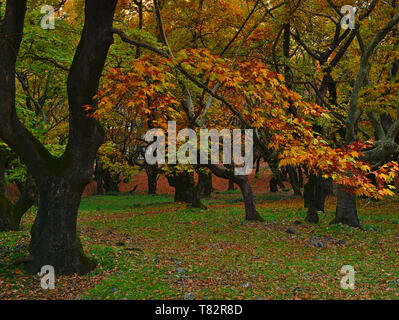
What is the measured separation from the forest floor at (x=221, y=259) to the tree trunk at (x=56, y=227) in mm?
374

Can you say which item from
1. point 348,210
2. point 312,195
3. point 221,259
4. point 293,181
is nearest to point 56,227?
point 221,259

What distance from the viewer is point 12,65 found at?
8391mm

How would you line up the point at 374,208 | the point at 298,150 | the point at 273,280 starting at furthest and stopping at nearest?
the point at 374,208, the point at 273,280, the point at 298,150

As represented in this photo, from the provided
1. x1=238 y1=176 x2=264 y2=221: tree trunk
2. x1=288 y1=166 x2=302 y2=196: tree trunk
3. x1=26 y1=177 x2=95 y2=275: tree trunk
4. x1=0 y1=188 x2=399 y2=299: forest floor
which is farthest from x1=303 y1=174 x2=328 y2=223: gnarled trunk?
x1=26 y1=177 x2=95 y2=275: tree trunk

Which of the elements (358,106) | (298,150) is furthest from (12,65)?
(358,106)

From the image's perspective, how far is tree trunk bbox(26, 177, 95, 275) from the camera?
8.78 meters

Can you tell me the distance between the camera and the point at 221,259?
11.6m

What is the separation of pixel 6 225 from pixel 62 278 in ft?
21.3

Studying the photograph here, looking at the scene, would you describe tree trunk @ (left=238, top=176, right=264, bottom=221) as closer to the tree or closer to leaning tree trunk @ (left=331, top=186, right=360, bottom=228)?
leaning tree trunk @ (left=331, top=186, right=360, bottom=228)

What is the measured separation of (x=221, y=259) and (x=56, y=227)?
17.3 ft

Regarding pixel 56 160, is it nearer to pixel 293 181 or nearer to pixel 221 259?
pixel 221 259

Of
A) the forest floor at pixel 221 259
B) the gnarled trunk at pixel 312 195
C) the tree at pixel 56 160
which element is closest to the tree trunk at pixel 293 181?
the gnarled trunk at pixel 312 195

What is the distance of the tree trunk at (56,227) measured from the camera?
346 inches

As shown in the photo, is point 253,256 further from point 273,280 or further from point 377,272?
point 377,272
